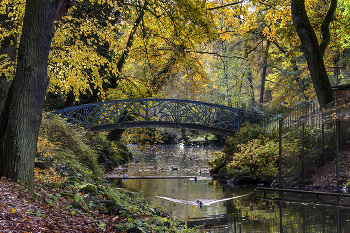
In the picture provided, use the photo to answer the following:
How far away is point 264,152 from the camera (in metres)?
15.5

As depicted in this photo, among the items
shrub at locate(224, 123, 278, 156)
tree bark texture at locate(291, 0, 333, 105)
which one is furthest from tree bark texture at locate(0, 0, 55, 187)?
shrub at locate(224, 123, 278, 156)

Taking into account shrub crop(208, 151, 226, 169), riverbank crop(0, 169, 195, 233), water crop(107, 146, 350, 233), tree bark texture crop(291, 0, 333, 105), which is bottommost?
water crop(107, 146, 350, 233)

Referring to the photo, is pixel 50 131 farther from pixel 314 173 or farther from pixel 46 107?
pixel 314 173

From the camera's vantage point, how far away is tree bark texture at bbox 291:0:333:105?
1299 centimetres

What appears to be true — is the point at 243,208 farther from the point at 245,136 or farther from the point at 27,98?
the point at 245,136

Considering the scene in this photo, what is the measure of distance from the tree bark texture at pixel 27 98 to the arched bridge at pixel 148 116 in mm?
10181

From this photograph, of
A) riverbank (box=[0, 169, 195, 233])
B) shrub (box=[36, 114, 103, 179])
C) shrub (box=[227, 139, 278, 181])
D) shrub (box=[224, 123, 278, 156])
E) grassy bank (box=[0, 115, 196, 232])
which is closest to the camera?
riverbank (box=[0, 169, 195, 233])

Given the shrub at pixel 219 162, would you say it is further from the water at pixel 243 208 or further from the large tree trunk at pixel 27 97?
the large tree trunk at pixel 27 97

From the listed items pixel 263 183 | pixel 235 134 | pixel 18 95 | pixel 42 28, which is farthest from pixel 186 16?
pixel 235 134

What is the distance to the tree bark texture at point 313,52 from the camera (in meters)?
13.0

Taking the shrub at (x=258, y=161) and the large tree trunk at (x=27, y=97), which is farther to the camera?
the shrub at (x=258, y=161)

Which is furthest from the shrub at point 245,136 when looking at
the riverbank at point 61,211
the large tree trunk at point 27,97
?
the large tree trunk at point 27,97

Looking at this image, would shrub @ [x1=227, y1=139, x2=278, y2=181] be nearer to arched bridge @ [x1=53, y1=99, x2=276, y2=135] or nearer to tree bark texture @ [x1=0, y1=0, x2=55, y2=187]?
arched bridge @ [x1=53, y1=99, x2=276, y2=135]

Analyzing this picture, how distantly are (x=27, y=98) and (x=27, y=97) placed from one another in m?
0.02
